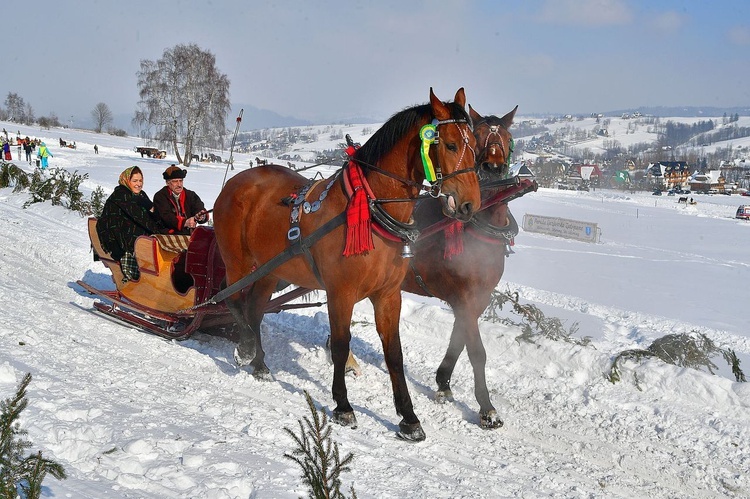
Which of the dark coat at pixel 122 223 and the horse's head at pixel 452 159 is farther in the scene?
the dark coat at pixel 122 223

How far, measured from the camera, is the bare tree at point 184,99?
40.5 m

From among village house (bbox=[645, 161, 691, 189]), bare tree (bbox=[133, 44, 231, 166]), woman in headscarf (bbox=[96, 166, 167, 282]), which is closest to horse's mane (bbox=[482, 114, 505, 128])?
woman in headscarf (bbox=[96, 166, 167, 282])

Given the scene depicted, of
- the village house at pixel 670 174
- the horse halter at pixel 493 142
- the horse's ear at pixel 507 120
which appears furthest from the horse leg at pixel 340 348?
the village house at pixel 670 174

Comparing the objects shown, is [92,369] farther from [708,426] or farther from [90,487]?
[708,426]

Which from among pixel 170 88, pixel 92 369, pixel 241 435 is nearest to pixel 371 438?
pixel 241 435

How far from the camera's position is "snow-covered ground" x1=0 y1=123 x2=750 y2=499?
3180 millimetres

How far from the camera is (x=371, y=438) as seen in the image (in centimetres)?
408

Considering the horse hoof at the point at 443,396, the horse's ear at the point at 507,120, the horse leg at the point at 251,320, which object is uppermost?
the horse's ear at the point at 507,120

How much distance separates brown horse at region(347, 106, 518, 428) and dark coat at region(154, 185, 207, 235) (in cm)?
300

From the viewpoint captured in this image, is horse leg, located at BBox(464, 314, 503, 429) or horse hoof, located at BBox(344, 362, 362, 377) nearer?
horse leg, located at BBox(464, 314, 503, 429)

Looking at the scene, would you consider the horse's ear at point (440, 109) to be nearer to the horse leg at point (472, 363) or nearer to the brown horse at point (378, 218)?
the brown horse at point (378, 218)

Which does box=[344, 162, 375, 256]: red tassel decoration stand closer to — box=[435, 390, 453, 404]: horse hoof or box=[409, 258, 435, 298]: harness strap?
box=[409, 258, 435, 298]: harness strap

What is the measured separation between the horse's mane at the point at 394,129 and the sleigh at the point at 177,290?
1944 millimetres

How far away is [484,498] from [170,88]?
1653 inches
